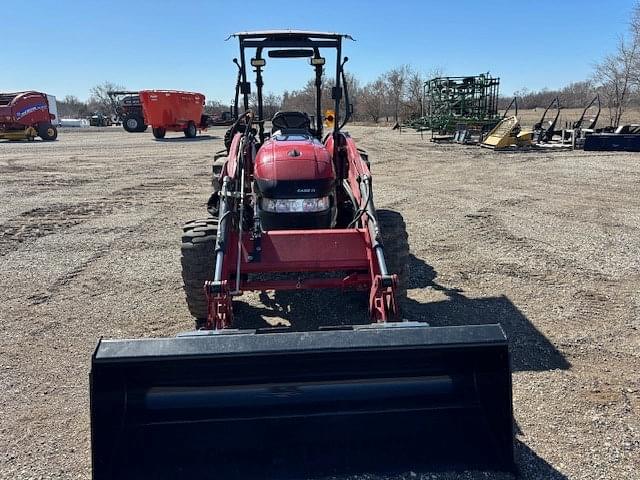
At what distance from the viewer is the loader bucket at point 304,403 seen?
255cm

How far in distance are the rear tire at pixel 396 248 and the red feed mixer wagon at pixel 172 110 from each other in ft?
79.6

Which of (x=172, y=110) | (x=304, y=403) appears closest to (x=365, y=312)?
(x=304, y=403)

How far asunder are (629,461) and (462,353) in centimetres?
101

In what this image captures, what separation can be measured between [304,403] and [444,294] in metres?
2.62

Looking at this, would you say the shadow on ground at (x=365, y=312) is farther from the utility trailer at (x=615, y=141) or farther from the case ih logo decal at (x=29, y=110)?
the case ih logo decal at (x=29, y=110)

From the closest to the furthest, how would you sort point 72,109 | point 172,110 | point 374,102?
1. point 172,110
2. point 374,102
3. point 72,109

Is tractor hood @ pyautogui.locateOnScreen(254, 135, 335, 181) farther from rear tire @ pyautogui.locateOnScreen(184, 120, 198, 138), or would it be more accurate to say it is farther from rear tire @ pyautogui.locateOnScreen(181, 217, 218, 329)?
rear tire @ pyautogui.locateOnScreen(184, 120, 198, 138)

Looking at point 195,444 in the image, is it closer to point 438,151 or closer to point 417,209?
point 417,209

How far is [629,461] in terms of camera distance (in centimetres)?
278

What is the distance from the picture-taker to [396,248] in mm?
4355

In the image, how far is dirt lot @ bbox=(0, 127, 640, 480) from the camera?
3051 millimetres

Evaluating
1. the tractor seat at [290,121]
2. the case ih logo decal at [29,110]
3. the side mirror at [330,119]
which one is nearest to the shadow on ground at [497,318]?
the side mirror at [330,119]

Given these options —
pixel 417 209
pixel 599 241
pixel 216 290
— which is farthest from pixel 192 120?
pixel 216 290

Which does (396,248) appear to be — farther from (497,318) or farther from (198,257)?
(198,257)
